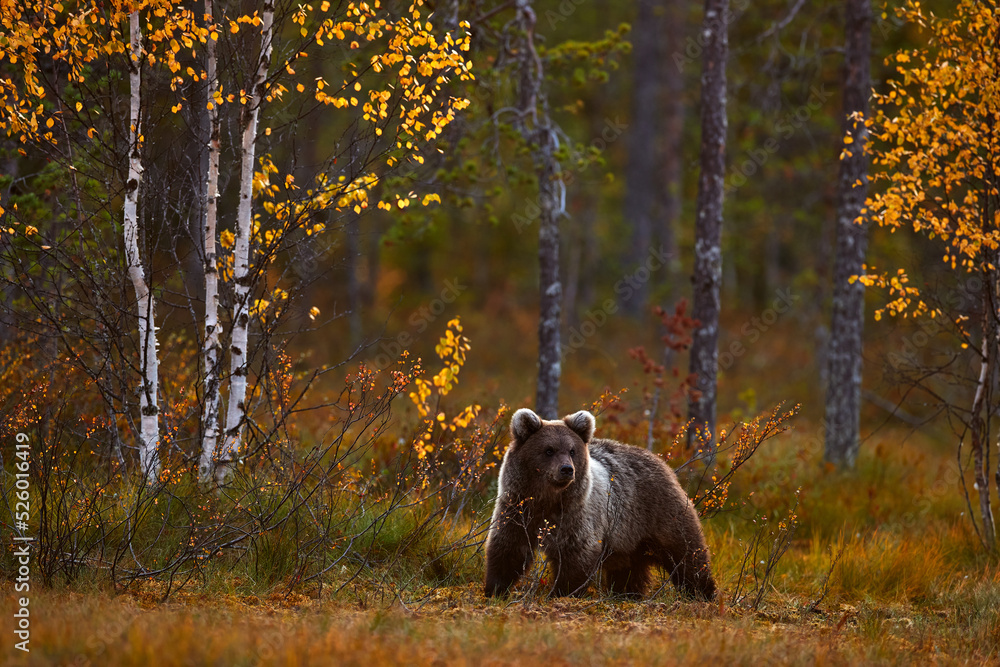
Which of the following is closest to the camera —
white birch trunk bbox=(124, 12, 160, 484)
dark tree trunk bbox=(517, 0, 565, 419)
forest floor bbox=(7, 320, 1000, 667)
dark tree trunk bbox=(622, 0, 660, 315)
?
forest floor bbox=(7, 320, 1000, 667)

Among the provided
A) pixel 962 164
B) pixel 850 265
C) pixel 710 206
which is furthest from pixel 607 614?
pixel 850 265

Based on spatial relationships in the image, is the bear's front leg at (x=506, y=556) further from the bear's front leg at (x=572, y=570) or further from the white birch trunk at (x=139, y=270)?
the white birch trunk at (x=139, y=270)

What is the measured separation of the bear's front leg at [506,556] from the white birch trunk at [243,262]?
2267mm

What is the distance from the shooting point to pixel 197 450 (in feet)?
23.6

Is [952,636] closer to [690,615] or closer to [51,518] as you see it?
[690,615]

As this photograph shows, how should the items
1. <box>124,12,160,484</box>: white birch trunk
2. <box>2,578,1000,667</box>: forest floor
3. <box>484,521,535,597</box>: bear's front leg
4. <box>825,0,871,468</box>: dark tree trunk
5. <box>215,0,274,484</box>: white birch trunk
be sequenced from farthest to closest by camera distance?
<box>825,0,871,468</box>: dark tree trunk → <box>215,0,274,484</box>: white birch trunk → <box>124,12,160,484</box>: white birch trunk → <box>484,521,535,597</box>: bear's front leg → <box>2,578,1000,667</box>: forest floor

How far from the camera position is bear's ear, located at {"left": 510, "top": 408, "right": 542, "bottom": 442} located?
20.7ft

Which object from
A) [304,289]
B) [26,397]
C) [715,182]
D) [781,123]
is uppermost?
[781,123]

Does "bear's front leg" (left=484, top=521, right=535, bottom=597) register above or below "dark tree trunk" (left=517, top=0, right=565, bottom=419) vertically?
below

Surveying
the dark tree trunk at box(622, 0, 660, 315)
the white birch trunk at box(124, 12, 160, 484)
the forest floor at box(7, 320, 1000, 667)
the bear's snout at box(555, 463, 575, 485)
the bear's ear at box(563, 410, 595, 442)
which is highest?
the dark tree trunk at box(622, 0, 660, 315)

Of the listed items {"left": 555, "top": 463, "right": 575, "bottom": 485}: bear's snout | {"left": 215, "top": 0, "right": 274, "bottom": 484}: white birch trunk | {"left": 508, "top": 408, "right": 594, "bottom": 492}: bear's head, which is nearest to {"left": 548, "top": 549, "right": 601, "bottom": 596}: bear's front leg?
{"left": 508, "top": 408, "right": 594, "bottom": 492}: bear's head

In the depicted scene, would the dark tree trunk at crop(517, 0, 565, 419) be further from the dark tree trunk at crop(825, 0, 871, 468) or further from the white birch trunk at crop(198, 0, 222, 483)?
the dark tree trunk at crop(825, 0, 871, 468)

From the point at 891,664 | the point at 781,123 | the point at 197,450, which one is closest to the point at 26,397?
the point at 197,450

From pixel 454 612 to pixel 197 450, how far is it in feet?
9.99
